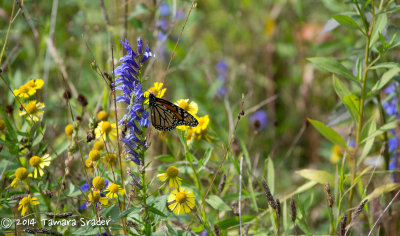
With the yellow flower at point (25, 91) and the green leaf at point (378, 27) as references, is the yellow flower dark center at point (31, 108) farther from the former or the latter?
the green leaf at point (378, 27)

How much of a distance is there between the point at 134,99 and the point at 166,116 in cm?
27

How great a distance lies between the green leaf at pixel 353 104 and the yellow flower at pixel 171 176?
771 mm

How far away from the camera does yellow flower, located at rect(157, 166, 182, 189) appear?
152cm

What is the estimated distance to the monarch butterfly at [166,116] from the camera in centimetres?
156

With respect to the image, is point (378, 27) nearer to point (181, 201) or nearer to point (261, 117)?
point (181, 201)

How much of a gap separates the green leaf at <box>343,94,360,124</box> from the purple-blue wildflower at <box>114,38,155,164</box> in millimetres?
849

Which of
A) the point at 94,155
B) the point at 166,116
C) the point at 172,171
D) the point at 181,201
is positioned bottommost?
the point at 181,201

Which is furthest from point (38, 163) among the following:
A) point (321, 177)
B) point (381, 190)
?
point (381, 190)

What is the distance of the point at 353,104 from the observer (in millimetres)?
1756

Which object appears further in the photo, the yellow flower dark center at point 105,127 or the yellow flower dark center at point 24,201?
the yellow flower dark center at point 105,127

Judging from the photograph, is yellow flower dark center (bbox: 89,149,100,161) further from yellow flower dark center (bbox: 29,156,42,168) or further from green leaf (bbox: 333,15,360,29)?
green leaf (bbox: 333,15,360,29)

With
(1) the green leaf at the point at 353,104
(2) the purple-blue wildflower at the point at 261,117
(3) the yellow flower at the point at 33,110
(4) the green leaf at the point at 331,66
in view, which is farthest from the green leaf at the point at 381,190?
(2) the purple-blue wildflower at the point at 261,117

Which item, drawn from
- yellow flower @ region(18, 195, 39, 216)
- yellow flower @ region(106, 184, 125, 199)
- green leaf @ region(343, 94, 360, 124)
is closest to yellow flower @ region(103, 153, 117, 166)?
yellow flower @ region(106, 184, 125, 199)

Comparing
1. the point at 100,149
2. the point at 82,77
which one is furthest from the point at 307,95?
the point at 100,149
